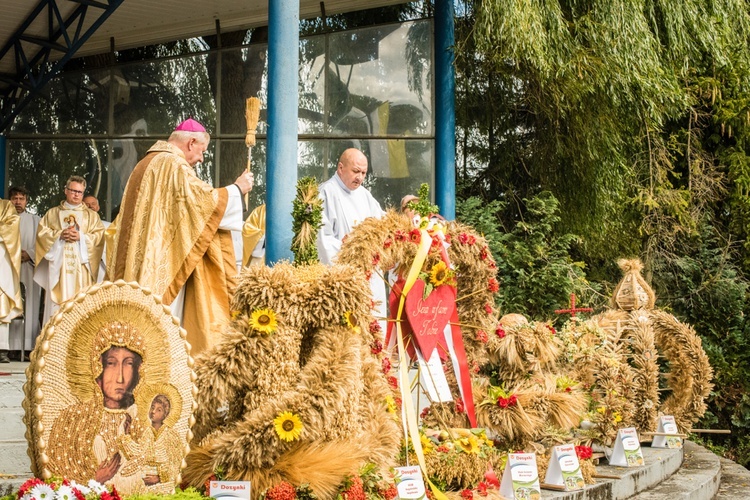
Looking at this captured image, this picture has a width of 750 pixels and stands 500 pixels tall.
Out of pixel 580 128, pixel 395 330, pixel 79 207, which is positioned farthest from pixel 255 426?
pixel 580 128

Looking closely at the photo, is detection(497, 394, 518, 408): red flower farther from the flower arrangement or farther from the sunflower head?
the flower arrangement

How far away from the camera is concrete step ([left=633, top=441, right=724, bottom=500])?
6.24m

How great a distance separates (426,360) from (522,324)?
0.98 metres

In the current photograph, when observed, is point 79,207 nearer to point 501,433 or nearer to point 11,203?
point 11,203

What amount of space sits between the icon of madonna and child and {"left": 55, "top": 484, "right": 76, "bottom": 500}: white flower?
0.14 metres

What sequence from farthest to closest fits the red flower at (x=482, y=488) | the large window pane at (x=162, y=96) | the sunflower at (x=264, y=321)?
the large window pane at (x=162, y=96), the red flower at (x=482, y=488), the sunflower at (x=264, y=321)

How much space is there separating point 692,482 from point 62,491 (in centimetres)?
480

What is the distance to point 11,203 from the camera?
34.4 ft

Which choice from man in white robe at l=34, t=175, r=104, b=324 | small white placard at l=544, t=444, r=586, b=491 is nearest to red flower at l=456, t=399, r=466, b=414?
small white placard at l=544, t=444, r=586, b=491

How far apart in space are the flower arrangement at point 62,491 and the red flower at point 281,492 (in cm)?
66

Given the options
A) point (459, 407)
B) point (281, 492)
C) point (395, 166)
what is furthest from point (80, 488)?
point (395, 166)

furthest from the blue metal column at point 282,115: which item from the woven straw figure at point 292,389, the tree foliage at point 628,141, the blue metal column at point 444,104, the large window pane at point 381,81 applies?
the large window pane at point 381,81

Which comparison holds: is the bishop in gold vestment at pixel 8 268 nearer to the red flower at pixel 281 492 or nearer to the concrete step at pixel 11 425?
the concrete step at pixel 11 425

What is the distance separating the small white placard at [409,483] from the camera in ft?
14.0
